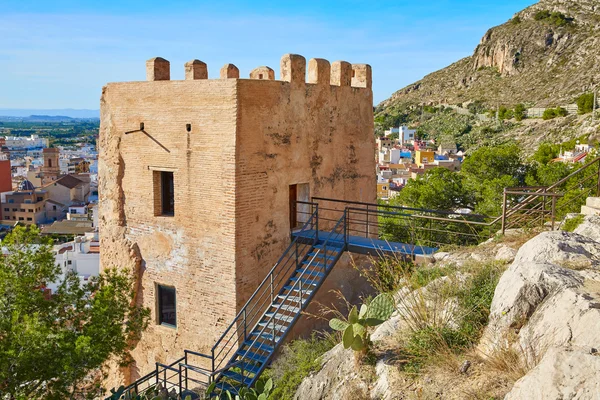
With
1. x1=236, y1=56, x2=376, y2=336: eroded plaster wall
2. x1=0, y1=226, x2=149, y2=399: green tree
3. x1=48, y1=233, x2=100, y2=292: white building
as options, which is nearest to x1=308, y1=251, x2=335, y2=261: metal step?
x1=236, y1=56, x2=376, y2=336: eroded plaster wall

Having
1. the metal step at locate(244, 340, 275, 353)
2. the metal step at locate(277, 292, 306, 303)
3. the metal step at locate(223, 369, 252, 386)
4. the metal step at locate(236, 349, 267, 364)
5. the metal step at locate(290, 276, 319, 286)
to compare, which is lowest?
the metal step at locate(223, 369, 252, 386)

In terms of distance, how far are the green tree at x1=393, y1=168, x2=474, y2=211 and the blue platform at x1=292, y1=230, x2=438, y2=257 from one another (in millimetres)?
13099

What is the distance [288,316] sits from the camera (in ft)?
34.3

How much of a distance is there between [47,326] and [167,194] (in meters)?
3.71

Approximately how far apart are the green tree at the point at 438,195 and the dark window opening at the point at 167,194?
14620 millimetres

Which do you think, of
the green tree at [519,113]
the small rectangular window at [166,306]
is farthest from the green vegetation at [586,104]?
the small rectangular window at [166,306]

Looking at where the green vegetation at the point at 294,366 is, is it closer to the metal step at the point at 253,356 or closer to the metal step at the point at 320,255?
the metal step at the point at 253,356

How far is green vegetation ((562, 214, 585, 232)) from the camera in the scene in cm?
989

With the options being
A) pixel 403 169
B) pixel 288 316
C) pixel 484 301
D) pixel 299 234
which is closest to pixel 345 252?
pixel 299 234

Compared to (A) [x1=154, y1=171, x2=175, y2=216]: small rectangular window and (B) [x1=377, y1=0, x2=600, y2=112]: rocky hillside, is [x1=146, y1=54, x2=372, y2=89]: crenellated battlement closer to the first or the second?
(A) [x1=154, y1=171, x2=175, y2=216]: small rectangular window

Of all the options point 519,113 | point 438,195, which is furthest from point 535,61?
point 438,195

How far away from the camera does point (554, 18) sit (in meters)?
98.4

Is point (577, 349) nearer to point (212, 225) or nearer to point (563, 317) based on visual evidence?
point (563, 317)

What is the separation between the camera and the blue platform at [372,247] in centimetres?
1101
